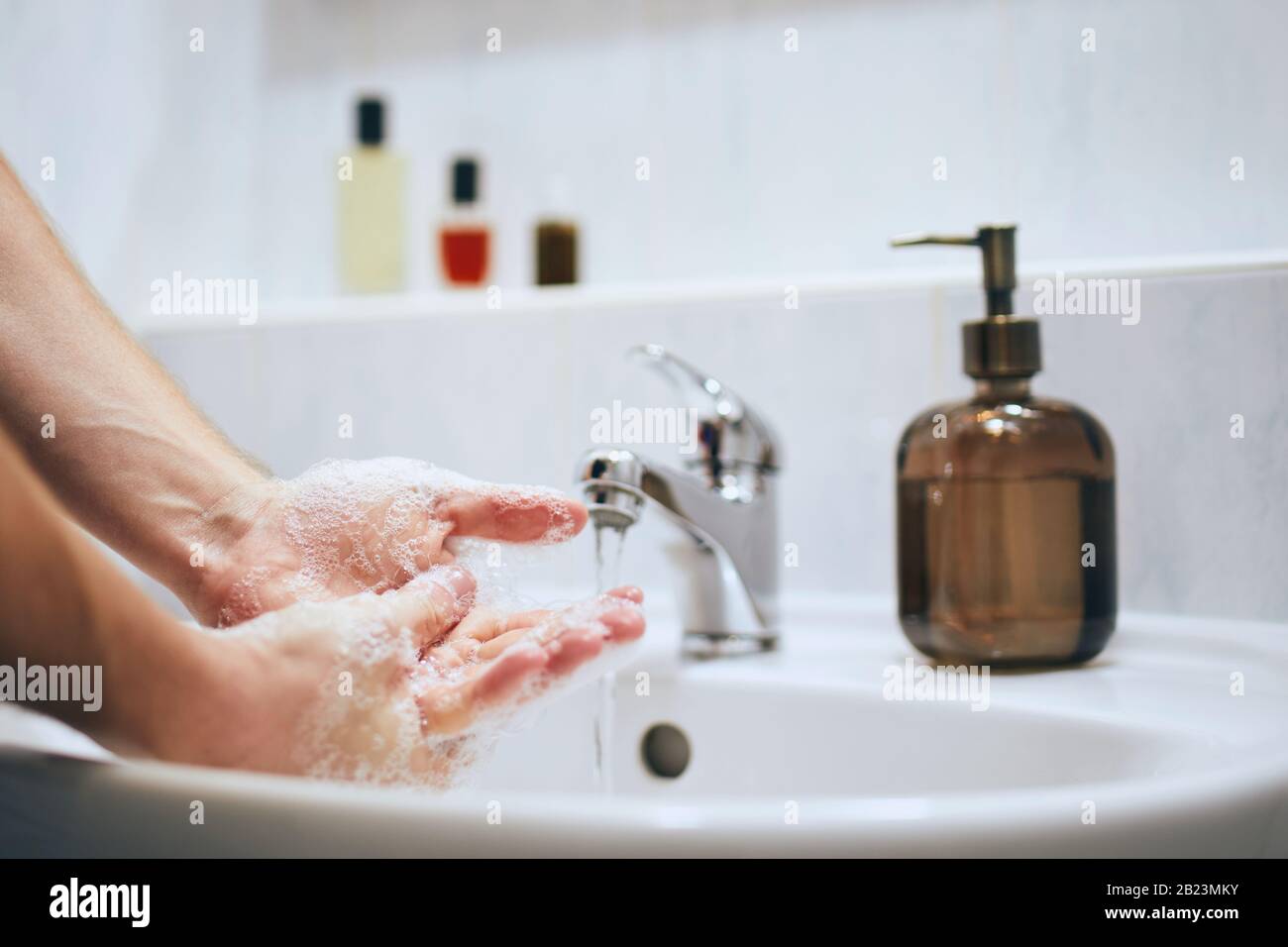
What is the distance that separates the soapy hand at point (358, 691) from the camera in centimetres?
35

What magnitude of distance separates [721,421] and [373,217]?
401 millimetres

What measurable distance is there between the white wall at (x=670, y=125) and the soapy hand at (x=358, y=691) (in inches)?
18.5

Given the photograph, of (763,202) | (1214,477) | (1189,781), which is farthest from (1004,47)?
(1189,781)

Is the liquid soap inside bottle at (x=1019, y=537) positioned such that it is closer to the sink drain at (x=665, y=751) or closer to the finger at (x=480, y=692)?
the sink drain at (x=665, y=751)

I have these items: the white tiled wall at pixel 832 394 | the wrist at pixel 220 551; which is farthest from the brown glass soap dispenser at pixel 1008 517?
the wrist at pixel 220 551

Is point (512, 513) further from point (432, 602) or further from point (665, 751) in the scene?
point (665, 751)

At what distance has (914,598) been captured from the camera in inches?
23.9

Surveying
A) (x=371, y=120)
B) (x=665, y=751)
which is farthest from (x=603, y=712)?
(x=371, y=120)

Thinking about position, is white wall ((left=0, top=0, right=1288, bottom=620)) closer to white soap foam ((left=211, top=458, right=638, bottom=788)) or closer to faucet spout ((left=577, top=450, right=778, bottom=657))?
faucet spout ((left=577, top=450, right=778, bottom=657))

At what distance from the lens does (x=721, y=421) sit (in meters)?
0.67

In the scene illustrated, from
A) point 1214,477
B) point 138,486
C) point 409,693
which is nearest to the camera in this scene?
point 409,693
